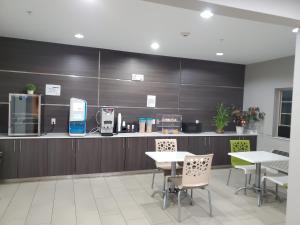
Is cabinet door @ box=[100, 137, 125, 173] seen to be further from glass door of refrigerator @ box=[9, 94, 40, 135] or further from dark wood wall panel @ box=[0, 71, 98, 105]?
glass door of refrigerator @ box=[9, 94, 40, 135]

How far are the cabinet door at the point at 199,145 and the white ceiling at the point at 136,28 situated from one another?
6.29 ft

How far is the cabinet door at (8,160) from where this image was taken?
3.95 m

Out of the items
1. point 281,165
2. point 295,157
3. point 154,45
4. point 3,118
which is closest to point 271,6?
point 295,157

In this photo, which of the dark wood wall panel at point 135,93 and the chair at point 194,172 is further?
the dark wood wall panel at point 135,93

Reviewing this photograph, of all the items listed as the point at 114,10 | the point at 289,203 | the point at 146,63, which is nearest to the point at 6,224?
the point at 114,10

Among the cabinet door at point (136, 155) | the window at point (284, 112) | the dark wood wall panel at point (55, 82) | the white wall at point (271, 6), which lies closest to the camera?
the white wall at point (271, 6)

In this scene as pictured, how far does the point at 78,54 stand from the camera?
474 centimetres

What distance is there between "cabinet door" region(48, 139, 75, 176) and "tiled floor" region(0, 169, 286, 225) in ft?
0.64

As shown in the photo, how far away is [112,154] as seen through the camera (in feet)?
15.2

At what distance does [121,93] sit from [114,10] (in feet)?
7.99

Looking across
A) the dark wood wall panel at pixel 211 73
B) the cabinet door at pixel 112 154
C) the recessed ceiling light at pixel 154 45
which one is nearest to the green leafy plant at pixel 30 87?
the cabinet door at pixel 112 154

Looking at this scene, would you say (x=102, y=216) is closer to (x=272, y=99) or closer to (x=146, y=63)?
(x=146, y=63)

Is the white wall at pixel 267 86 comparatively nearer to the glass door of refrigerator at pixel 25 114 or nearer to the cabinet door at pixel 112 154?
the cabinet door at pixel 112 154

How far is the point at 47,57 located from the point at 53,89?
627 mm
